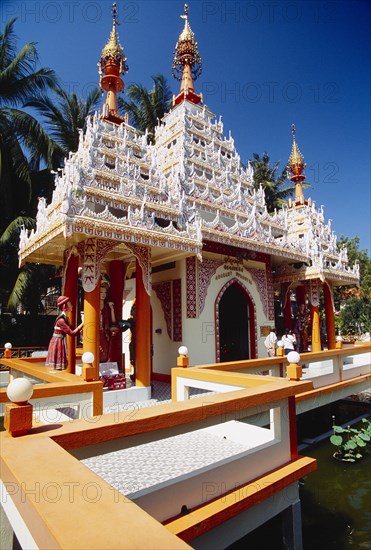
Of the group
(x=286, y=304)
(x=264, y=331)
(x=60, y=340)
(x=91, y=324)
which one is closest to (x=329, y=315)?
(x=286, y=304)

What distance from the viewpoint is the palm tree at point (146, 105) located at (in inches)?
955

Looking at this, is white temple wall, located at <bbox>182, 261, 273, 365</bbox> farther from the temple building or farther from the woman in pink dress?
the woman in pink dress

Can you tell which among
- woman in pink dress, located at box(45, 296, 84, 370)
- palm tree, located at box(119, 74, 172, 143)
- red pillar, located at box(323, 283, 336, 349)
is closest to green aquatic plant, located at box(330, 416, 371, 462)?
woman in pink dress, located at box(45, 296, 84, 370)

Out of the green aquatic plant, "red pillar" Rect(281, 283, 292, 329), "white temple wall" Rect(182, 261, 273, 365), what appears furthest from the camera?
"red pillar" Rect(281, 283, 292, 329)

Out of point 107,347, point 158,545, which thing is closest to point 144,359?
point 107,347

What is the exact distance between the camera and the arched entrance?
38.9 feet

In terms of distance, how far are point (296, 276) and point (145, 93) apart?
18.2 m

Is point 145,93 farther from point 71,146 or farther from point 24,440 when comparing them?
point 24,440

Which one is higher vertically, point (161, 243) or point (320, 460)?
point (161, 243)

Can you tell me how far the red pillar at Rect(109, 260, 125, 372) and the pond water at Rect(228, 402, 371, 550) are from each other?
17.6 ft

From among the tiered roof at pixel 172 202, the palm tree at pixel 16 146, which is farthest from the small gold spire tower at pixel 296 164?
the palm tree at pixel 16 146

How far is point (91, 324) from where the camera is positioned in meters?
7.43

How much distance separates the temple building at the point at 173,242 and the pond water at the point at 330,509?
3.86 m

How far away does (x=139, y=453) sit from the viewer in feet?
15.7
